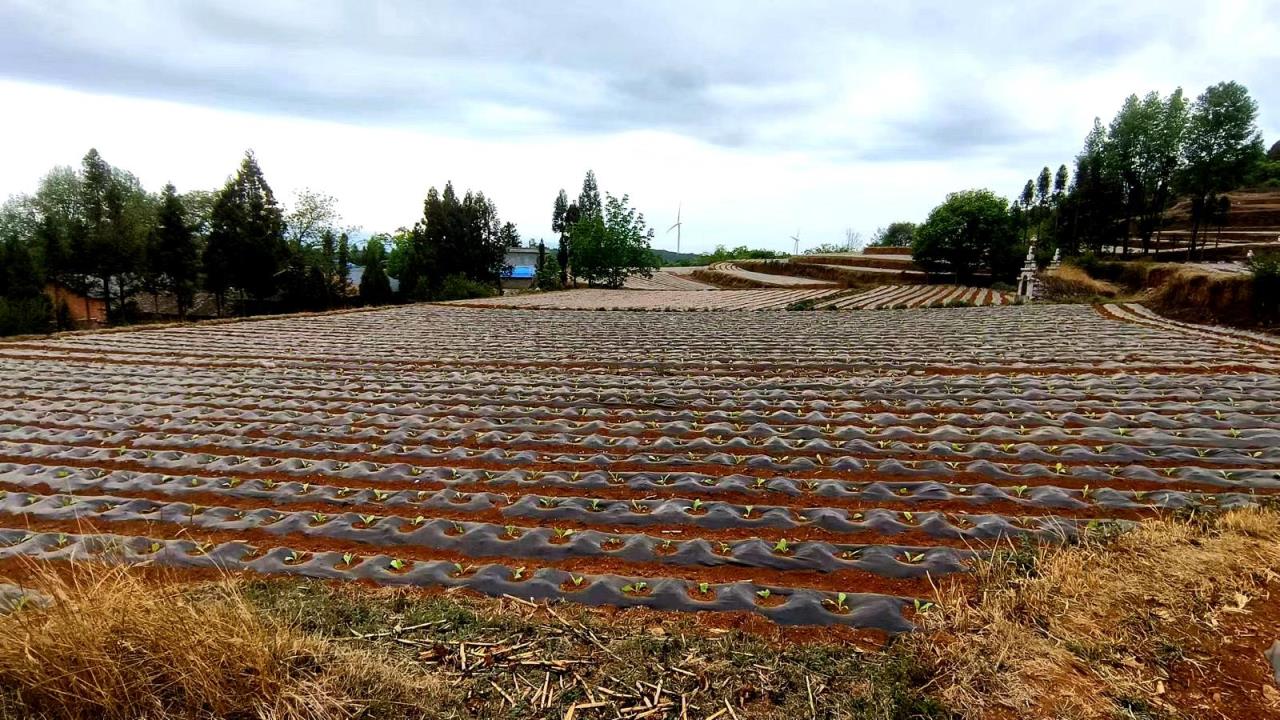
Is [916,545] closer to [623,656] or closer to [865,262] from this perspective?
[623,656]

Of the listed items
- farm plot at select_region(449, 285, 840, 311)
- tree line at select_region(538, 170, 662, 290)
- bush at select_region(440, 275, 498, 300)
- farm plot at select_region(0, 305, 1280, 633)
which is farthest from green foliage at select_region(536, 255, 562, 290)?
farm plot at select_region(0, 305, 1280, 633)

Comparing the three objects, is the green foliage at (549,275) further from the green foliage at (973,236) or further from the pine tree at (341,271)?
the green foliage at (973,236)

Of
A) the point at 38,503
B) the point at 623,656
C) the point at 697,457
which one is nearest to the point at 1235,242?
the point at 697,457

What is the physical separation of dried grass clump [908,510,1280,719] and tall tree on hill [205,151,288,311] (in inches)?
1383

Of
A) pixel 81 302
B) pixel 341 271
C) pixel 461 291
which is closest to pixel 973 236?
pixel 461 291

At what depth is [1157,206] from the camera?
36.3 m

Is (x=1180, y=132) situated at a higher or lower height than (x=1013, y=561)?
higher

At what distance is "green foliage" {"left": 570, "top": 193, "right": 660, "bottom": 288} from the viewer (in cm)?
4219

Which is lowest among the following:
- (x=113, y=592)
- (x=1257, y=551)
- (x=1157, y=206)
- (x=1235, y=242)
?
(x=1257, y=551)

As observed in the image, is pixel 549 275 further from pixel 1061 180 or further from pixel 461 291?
pixel 1061 180

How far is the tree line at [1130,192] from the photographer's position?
3203cm

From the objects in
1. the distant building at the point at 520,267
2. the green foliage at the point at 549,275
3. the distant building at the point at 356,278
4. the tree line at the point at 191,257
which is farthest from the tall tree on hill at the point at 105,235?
the distant building at the point at 520,267

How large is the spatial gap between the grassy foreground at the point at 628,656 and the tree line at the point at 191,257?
26010mm

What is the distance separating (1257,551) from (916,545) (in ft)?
4.98
